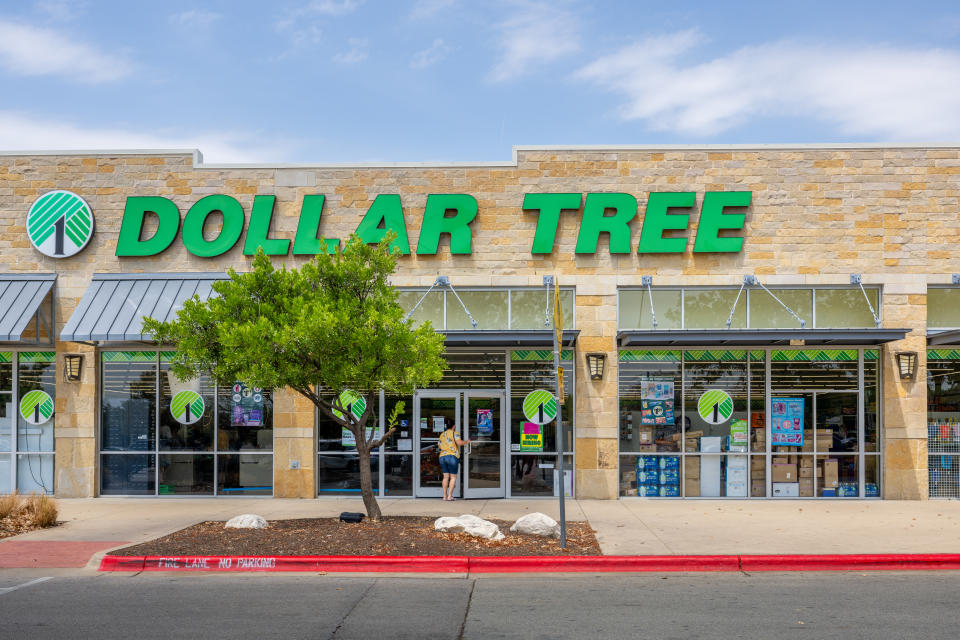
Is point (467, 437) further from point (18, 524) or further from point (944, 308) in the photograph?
point (944, 308)

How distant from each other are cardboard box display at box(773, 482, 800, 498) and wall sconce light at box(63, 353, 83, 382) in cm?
1404

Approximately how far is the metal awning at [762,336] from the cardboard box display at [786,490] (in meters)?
2.93

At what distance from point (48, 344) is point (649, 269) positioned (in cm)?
1223

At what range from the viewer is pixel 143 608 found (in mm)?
8648

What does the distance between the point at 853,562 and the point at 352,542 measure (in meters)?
6.40

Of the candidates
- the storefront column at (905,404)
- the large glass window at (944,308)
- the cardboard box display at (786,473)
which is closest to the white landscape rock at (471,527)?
the cardboard box display at (786,473)

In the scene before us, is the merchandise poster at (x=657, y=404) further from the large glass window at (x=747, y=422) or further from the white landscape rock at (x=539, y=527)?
the white landscape rock at (x=539, y=527)

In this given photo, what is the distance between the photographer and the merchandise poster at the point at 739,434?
17.4 m

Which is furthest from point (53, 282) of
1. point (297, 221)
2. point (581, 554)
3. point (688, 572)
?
point (688, 572)

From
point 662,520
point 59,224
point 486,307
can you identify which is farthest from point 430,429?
point 59,224

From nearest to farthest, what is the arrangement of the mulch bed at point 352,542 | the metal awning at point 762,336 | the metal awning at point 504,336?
the mulch bed at point 352,542 < the metal awning at point 762,336 < the metal awning at point 504,336

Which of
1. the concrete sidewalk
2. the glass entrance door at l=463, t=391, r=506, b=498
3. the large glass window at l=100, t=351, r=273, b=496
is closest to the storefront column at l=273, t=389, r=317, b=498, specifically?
the large glass window at l=100, t=351, r=273, b=496

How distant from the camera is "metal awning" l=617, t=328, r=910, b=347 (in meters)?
15.8

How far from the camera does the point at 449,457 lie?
16672mm
